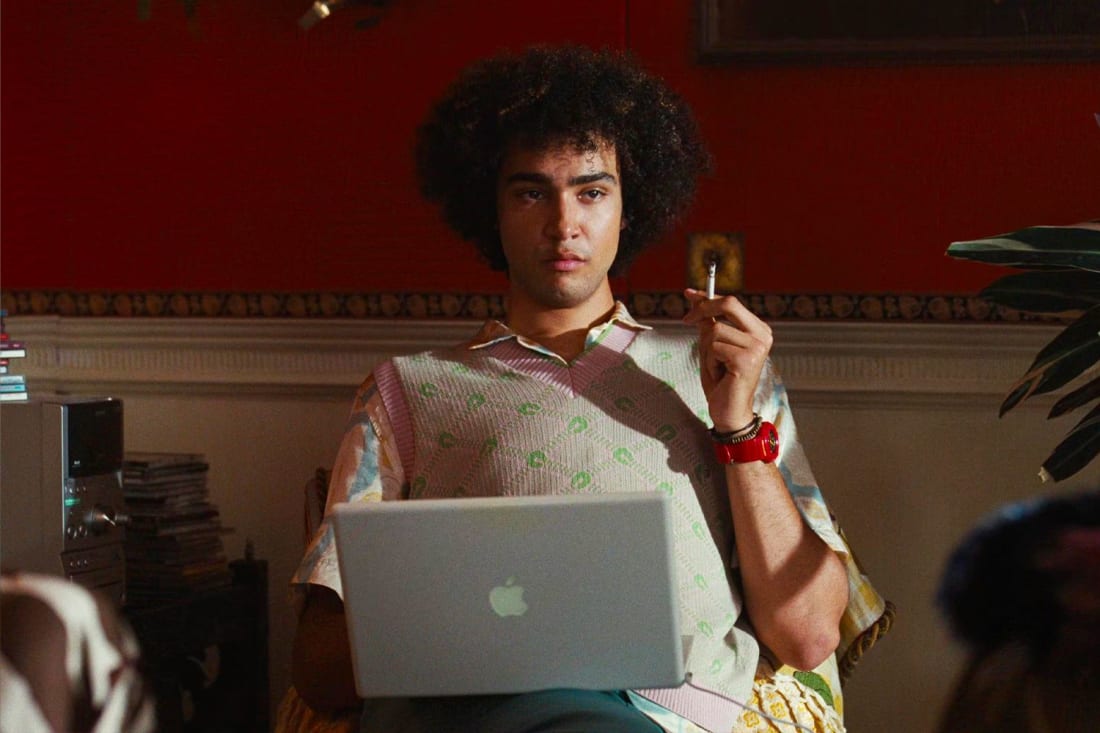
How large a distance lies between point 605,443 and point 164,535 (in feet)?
2.93

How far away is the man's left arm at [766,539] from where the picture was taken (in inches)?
66.5

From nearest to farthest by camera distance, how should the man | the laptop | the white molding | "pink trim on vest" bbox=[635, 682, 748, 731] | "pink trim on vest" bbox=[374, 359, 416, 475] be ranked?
the laptop
"pink trim on vest" bbox=[635, 682, 748, 731]
the man
"pink trim on vest" bbox=[374, 359, 416, 475]
the white molding

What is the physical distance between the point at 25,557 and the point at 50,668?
5.40 ft

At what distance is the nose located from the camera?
1.83 m

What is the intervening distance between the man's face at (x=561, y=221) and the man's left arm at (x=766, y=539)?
0.22m

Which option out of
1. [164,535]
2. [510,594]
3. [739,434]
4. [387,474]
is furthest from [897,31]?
[164,535]

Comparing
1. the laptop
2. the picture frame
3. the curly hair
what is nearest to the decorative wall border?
the curly hair

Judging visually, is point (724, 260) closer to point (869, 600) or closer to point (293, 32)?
point (869, 600)

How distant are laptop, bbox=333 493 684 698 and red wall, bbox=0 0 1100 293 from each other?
1040 millimetres

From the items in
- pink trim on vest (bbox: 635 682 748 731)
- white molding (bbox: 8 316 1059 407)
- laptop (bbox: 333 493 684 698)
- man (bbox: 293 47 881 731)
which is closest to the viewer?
laptop (bbox: 333 493 684 698)

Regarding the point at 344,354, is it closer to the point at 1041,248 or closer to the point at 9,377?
the point at 9,377

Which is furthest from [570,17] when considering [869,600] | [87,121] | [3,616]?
[3,616]

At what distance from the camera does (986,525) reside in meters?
0.41

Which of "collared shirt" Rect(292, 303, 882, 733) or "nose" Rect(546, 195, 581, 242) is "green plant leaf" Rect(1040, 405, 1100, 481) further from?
"nose" Rect(546, 195, 581, 242)
